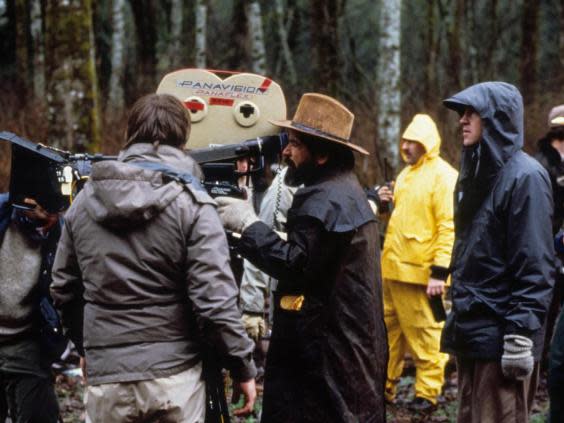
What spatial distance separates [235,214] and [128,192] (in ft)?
2.59

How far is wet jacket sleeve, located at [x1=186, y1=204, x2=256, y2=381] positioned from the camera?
164 inches

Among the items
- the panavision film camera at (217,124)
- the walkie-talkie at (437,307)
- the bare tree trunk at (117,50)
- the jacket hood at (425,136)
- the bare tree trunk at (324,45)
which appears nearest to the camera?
the panavision film camera at (217,124)

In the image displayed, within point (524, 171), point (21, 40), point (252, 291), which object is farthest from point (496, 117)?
point (21, 40)

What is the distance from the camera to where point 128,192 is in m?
4.16

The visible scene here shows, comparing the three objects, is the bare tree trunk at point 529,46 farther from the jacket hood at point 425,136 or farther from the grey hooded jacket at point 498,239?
the grey hooded jacket at point 498,239

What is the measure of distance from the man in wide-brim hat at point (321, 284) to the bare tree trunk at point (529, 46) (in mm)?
18547

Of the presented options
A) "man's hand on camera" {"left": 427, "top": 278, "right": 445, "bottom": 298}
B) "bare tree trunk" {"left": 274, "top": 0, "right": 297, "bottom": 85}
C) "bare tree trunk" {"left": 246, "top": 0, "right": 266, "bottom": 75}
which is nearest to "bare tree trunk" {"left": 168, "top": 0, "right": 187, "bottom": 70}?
"bare tree trunk" {"left": 246, "top": 0, "right": 266, "bottom": 75}

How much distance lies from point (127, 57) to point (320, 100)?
107 ft

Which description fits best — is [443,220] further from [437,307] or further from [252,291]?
[252,291]

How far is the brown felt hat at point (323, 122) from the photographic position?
5016mm

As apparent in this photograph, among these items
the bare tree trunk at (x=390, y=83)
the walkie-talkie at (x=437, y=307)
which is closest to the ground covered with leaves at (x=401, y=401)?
the walkie-talkie at (x=437, y=307)

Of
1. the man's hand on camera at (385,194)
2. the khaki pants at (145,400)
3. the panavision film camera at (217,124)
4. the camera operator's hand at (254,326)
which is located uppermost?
the panavision film camera at (217,124)

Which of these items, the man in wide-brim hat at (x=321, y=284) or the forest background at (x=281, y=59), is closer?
the man in wide-brim hat at (x=321, y=284)

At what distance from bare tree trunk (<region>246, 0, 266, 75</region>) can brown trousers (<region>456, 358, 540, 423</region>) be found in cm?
1775
